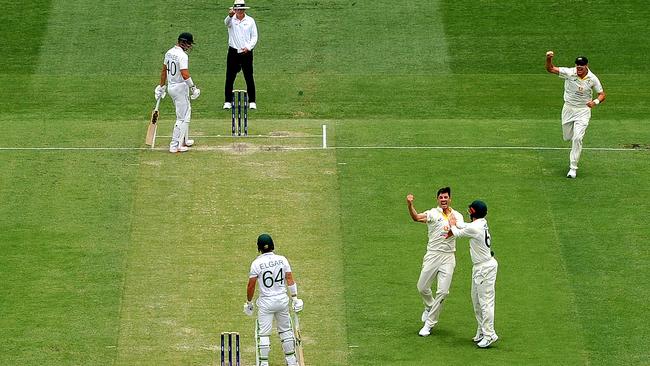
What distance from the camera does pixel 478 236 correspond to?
23641 millimetres

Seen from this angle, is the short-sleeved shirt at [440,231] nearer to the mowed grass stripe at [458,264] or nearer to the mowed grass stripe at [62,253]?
the mowed grass stripe at [458,264]

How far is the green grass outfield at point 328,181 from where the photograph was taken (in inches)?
987

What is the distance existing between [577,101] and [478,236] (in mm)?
8294

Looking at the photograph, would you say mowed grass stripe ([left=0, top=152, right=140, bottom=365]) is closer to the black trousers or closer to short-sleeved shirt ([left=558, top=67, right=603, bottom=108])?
the black trousers

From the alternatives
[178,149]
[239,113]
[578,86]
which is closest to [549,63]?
[578,86]

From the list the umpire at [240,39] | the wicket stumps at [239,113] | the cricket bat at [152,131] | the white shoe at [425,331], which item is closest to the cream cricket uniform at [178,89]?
the cricket bat at [152,131]

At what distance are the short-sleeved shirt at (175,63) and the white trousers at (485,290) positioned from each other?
1042cm

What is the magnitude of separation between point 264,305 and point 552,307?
5.98 meters

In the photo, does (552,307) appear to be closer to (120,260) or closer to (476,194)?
(476,194)

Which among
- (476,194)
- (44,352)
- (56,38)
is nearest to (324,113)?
(476,194)

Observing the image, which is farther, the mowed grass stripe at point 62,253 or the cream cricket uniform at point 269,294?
the mowed grass stripe at point 62,253

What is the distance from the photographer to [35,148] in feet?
109

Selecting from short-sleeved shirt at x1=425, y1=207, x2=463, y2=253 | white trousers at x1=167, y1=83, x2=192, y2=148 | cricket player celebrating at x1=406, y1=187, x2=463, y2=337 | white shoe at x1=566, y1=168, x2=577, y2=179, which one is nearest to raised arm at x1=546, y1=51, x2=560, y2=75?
white shoe at x1=566, y1=168, x2=577, y2=179

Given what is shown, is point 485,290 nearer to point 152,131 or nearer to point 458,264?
point 458,264
